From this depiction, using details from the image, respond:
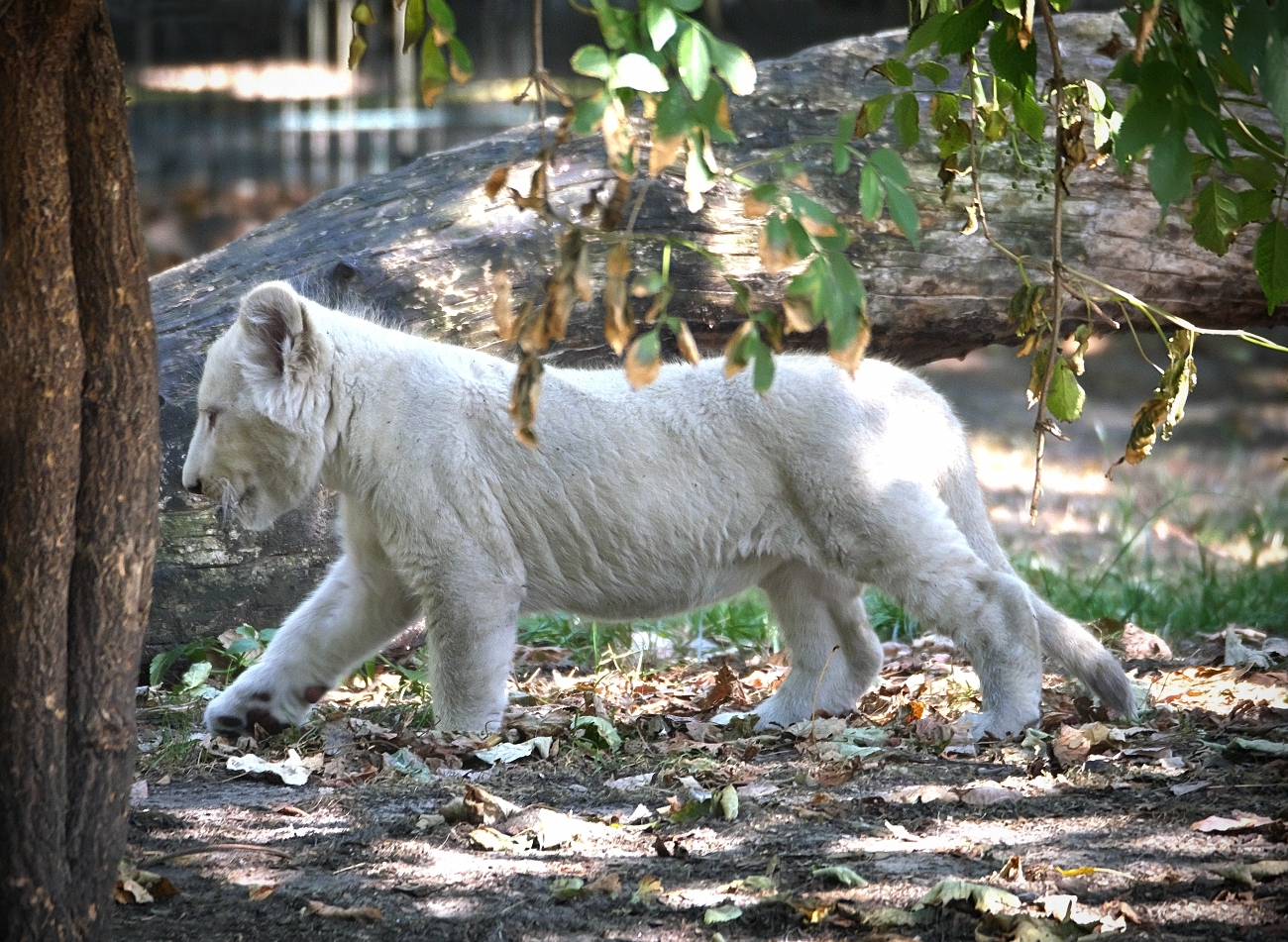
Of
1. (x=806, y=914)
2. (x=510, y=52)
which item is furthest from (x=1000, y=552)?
(x=510, y=52)

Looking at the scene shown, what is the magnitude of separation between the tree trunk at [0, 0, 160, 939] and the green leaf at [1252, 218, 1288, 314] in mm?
2459

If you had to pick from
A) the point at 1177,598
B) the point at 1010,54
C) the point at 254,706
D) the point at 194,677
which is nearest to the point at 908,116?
the point at 1010,54

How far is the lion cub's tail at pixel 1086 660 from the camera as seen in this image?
14.5 feet

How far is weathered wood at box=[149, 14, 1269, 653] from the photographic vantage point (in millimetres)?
5387

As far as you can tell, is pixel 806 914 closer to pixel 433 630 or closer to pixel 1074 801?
pixel 1074 801

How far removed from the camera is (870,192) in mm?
2021

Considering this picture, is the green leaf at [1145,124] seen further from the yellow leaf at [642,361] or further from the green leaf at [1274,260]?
the green leaf at [1274,260]

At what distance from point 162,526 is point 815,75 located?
3563mm

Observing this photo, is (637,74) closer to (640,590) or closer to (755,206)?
(755,206)

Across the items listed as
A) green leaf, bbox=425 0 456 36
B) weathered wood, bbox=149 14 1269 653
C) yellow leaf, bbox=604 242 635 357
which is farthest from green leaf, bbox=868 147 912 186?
weathered wood, bbox=149 14 1269 653

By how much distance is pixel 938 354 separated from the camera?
6.24 metres

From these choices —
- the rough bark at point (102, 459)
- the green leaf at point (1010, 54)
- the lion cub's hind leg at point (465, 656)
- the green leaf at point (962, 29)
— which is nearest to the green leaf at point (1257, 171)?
the green leaf at point (1010, 54)

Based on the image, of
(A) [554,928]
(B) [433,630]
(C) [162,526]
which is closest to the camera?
(A) [554,928]

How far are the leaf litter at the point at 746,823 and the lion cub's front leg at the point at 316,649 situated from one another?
0.12 m
